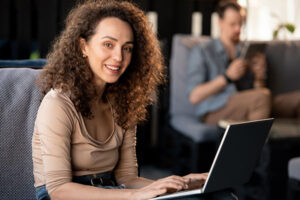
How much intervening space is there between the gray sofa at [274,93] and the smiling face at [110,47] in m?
1.40

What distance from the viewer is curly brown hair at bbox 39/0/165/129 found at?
153 centimetres

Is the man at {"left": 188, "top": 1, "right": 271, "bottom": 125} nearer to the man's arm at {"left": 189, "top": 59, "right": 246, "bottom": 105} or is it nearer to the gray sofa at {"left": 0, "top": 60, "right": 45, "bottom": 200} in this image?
the man's arm at {"left": 189, "top": 59, "right": 246, "bottom": 105}

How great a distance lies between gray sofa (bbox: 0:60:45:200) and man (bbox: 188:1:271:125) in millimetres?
1642

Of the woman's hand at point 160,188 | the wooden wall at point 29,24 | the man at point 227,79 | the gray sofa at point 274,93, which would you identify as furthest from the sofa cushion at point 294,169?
the wooden wall at point 29,24

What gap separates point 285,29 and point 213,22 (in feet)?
2.01

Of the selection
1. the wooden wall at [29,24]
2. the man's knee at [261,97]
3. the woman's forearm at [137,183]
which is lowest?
the woman's forearm at [137,183]

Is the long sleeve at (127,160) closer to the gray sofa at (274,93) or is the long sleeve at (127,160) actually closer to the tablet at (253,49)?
the gray sofa at (274,93)

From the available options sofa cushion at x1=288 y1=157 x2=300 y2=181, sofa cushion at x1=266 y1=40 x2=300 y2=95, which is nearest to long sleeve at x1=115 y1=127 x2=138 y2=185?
sofa cushion at x1=288 y1=157 x2=300 y2=181

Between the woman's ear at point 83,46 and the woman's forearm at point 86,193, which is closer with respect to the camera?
the woman's forearm at point 86,193

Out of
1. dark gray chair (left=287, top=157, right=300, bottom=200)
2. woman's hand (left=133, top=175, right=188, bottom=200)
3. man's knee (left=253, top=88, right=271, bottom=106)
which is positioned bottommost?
dark gray chair (left=287, top=157, right=300, bottom=200)

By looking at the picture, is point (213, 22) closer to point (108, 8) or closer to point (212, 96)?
point (212, 96)

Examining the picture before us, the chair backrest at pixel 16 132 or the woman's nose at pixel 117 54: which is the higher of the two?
the woman's nose at pixel 117 54

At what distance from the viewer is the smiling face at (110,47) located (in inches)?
59.4

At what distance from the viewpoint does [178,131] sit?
318cm
